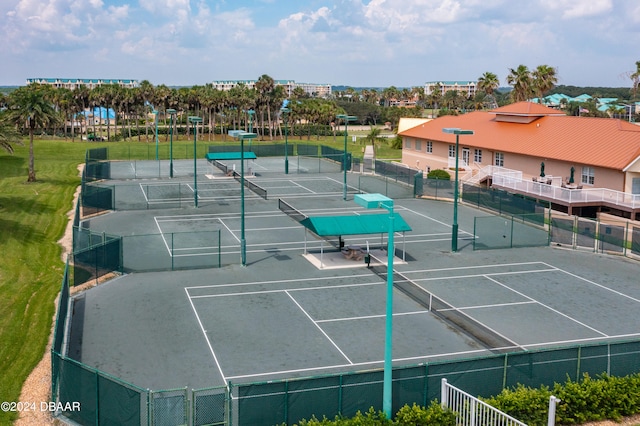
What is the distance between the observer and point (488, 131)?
224ft

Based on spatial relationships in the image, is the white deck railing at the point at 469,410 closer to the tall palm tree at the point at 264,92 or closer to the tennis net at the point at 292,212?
the tennis net at the point at 292,212

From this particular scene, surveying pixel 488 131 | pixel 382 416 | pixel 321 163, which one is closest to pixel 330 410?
pixel 382 416

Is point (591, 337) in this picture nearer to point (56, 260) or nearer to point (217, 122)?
point (56, 260)

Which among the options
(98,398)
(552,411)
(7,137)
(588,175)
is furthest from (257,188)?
(552,411)

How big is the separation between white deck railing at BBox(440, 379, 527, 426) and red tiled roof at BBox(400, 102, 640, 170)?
35870mm

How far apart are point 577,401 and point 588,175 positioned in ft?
123

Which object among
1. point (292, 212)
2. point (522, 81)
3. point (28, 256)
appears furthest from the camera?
point (522, 81)

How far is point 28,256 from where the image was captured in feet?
124

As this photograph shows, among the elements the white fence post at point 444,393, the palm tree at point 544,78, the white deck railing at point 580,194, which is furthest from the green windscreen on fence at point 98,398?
the palm tree at point 544,78

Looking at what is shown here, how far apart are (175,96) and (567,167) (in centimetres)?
7858

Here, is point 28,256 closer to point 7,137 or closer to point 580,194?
point 7,137

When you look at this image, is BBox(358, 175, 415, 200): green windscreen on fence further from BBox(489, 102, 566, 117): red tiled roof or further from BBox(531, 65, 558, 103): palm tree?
BBox(531, 65, 558, 103): palm tree

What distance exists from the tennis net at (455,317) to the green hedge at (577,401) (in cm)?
491

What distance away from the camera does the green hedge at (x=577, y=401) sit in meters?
19.2
